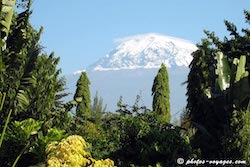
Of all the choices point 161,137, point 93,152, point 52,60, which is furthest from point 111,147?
point 52,60

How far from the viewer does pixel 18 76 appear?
10742 mm

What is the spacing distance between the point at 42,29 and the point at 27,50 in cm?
68

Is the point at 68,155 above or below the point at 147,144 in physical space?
below

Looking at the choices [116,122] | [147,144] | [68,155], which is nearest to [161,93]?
[116,122]

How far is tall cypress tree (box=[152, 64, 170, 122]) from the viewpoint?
35.3 metres

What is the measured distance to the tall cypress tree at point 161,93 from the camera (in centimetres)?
3531

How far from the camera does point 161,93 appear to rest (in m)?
35.6

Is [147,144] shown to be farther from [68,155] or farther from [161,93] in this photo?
[161,93]

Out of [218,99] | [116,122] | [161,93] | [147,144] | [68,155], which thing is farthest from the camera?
[161,93]

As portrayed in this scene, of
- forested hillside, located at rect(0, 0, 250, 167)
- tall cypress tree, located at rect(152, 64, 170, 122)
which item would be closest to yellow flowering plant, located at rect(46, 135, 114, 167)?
forested hillside, located at rect(0, 0, 250, 167)

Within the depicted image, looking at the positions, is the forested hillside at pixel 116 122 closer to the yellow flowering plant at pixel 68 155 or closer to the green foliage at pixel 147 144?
the green foliage at pixel 147 144

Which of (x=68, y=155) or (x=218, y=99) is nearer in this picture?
(x=68, y=155)

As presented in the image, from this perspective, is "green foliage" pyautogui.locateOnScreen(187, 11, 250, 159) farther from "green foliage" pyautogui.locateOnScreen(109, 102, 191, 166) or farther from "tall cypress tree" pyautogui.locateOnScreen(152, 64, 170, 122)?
"tall cypress tree" pyautogui.locateOnScreen(152, 64, 170, 122)

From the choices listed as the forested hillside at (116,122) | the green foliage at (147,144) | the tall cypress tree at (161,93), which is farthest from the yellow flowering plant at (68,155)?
the tall cypress tree at (161,93)
